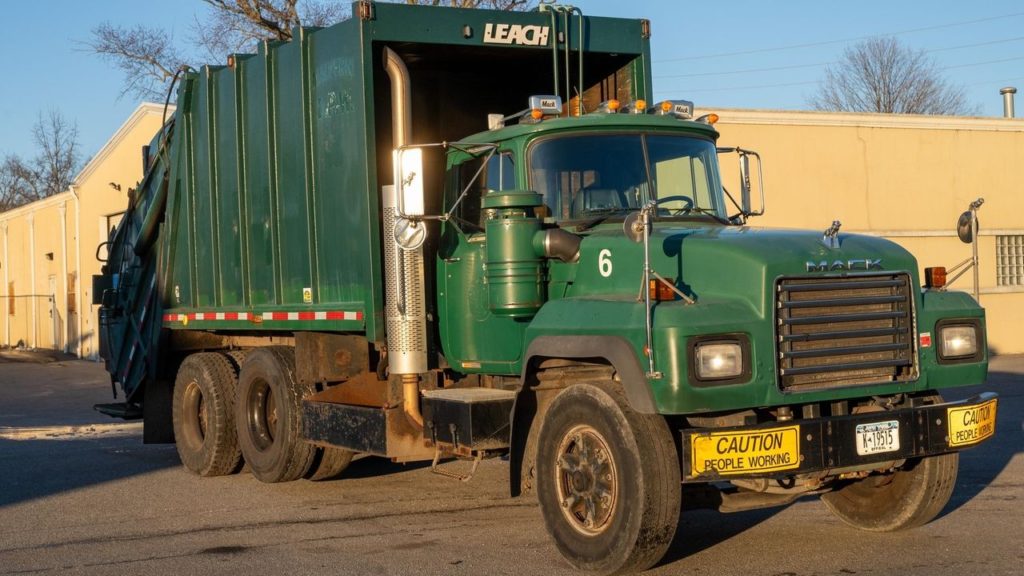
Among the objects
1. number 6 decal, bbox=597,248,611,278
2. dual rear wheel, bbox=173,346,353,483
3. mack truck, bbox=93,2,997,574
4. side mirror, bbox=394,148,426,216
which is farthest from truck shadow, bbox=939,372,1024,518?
dual rear wheel, bbox=173,346,353,483

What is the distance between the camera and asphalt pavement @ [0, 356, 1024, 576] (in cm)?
740

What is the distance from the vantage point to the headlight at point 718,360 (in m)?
6.52

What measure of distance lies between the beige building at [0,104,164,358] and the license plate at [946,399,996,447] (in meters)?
25.2

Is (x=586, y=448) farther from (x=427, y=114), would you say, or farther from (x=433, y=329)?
(x=427, y=114)

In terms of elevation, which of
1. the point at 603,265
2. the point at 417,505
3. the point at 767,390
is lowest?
the point at 417,505

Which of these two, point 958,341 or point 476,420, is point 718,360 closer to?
point 958,341

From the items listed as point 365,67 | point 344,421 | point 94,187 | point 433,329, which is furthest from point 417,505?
point 94,187

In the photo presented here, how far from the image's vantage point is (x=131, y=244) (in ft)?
46.2

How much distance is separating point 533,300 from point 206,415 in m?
5.11

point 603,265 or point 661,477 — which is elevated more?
point 603,265

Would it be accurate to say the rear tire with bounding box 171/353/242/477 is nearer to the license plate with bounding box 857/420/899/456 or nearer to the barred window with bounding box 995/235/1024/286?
the license plate with bounding box 857/420/899/456

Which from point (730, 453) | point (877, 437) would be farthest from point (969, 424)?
point (730, 453)

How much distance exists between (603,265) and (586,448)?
1.15 metres

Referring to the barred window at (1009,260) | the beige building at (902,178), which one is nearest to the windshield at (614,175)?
the beige building at (902,178)
